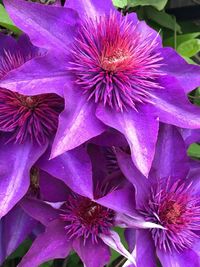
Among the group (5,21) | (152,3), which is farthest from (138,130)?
(152,3)

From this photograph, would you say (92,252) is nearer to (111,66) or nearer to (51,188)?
(51,188)

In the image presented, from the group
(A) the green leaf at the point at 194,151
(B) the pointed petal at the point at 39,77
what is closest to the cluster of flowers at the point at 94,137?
(B) the pointed petal at the point at 39,77

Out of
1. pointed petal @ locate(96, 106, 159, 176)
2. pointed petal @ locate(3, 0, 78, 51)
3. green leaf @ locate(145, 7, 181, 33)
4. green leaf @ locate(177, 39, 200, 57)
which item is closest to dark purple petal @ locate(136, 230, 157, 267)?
pointed petal @ locate(96, 106, 159, 176)

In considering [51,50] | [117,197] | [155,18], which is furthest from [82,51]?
[155,18]

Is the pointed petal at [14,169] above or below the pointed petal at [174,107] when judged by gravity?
below

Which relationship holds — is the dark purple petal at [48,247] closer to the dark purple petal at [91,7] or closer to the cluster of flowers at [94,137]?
the cluster of flowers at [94,137]

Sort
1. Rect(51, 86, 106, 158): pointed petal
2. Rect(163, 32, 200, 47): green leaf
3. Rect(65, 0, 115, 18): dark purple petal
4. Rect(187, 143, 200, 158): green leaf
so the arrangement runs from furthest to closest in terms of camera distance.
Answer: Rect(163, 32, 200, 47): green leaf
Rect(187, 143, 200, 158): green leaf
Rect(65, 0, 115, 18): dark purple petal
Rect(51, 86, 106, 158): pointed petal

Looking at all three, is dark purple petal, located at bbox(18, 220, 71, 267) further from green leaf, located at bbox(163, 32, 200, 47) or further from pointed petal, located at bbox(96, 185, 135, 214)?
green leaf, located at bbox(163, 32, 200, 47)
